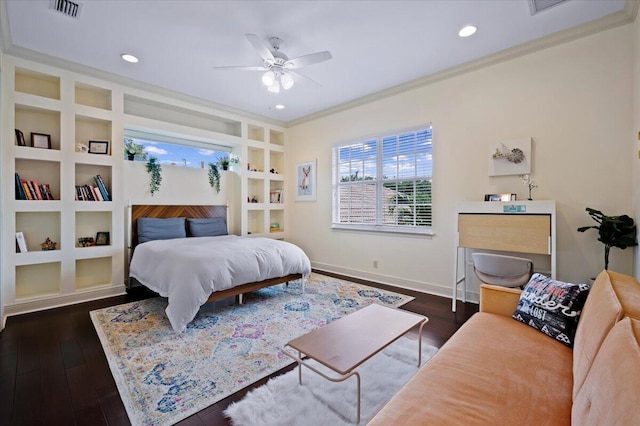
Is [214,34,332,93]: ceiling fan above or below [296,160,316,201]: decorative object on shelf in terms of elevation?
above

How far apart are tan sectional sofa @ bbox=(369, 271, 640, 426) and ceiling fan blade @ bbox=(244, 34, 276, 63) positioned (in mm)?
2795

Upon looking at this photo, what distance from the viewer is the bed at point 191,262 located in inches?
106

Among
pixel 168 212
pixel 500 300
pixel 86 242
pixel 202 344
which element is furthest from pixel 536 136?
pixel 86 242

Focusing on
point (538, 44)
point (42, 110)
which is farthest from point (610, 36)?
point (42, 110)

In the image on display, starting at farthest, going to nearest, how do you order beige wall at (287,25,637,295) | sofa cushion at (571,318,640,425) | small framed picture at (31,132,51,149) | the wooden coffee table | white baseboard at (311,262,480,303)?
white baseboard at (311,262,480,303)
small framed picture at (31,132,51,149)
beige wall at (287,25,637,295)
the wooden coffee table
sofa cushion at (571,318,640,425)

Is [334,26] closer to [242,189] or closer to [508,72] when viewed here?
[508,72]

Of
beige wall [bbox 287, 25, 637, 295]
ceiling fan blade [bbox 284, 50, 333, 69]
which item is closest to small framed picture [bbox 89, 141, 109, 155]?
ceiling fan blade [bbox 284, 50, 333, 69]

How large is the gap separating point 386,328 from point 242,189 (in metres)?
3.90

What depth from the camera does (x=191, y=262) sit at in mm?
2838

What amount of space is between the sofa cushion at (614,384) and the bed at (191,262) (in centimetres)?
266

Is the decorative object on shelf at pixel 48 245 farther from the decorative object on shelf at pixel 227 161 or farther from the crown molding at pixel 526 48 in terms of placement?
the crown molding at pixel 526 48

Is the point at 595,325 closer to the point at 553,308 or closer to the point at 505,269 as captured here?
the point at 553,308

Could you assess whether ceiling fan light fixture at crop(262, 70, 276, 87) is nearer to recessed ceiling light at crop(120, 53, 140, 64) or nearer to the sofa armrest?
recessed ceiling light at crop(120, 53, 140, 64)

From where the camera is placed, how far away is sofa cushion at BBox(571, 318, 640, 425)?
664 millimetres
